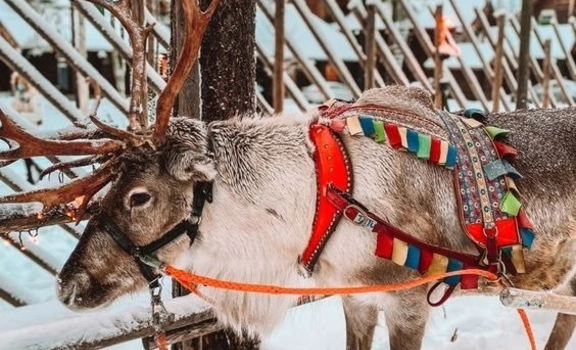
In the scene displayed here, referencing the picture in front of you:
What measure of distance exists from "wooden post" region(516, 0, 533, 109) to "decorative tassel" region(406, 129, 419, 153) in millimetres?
4980

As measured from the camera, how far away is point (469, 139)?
9.12 feet

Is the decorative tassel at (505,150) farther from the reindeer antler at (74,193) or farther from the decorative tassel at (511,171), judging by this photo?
the reindeer antler at (74,193)

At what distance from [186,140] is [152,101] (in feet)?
7.03

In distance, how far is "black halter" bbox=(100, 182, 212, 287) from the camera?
7.95ft

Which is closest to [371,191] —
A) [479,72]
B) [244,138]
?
[244,138]

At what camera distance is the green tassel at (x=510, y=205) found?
2668mm

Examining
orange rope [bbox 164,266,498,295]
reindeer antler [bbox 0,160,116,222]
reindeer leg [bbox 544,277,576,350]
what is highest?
reindeer antler [bbox 0,160,116,222]

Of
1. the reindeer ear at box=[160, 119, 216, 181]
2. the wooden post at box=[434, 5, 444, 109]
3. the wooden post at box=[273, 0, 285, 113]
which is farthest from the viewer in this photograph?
the wooden post at box=[434, 5, 444, 109]

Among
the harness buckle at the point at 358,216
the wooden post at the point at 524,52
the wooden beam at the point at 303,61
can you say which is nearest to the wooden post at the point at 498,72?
the wooden post at the point at 524,52

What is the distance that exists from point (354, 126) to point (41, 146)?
1134 mm

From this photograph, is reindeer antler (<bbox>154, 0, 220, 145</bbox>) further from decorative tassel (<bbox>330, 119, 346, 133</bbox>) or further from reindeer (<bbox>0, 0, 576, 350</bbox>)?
decorative tassel (<bbox>330, 119, 346, 133</bbox>)

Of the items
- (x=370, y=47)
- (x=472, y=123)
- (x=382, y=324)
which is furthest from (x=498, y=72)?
(x=472, y=123)

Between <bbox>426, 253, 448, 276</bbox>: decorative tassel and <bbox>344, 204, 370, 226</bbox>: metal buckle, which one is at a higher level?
<bbox>344, 204, 370, 226</bbox>: metal buckle

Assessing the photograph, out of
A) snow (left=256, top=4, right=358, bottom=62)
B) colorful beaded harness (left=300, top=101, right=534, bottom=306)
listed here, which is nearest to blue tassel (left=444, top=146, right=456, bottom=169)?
colorful beaded harness (left=300, top=101, right=534, bottom=306)
